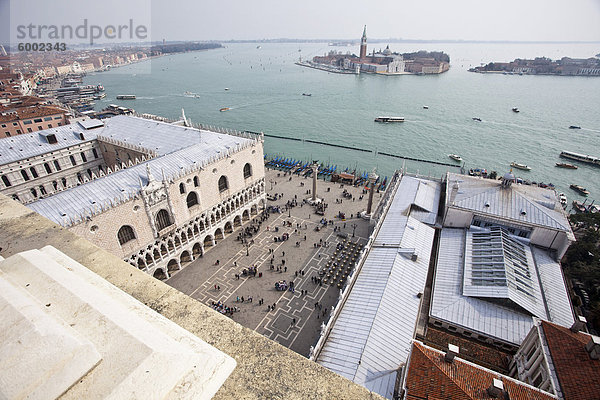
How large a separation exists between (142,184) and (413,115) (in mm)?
99403

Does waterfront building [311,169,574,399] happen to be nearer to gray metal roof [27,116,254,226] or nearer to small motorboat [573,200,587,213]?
small motorboat [573,200,587,213]

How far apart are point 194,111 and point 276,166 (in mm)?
69216

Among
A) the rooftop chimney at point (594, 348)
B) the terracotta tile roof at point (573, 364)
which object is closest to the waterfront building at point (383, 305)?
the terracotta tile roof at point (573, 364)

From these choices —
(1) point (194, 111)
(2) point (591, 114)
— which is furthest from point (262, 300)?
(2) point (591, 114)

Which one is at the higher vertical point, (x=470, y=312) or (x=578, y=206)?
(x=470, y=312)

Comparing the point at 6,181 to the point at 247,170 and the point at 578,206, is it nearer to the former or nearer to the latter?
the point at 247,170

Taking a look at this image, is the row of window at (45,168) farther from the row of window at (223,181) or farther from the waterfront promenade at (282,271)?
the waterfront promenade at (282,271)

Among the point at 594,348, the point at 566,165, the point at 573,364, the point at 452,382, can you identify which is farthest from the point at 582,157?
the point at 452,382

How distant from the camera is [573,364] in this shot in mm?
18703

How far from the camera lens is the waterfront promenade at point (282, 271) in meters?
32.3

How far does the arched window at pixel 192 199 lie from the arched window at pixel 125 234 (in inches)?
303

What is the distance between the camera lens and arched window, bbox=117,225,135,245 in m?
32.2

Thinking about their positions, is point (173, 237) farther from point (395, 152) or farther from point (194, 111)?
point (194, 111)

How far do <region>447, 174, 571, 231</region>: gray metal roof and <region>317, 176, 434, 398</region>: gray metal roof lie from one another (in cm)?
A: 650
